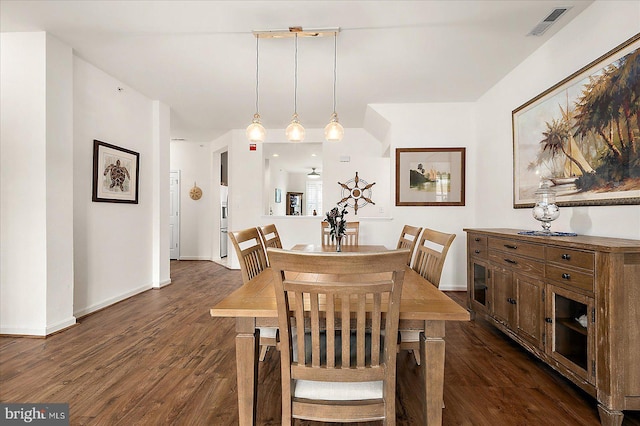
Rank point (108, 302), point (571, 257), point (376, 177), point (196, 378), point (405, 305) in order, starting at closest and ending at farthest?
1. point (405, 305)
2. point (571, 257)
3. point (196, 378)
4. point (108, 302)
5. point (376, 177)

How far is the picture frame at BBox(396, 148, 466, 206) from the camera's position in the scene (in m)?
4.13

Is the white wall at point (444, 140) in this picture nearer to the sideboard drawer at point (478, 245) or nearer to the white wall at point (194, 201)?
the sideboard drawer at point (478, 245)

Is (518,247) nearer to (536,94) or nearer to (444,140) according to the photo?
(536,94)

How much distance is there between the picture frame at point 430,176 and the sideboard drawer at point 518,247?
5.39 feet

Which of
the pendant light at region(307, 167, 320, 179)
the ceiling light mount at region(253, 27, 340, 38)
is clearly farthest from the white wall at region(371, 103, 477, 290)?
the pendant light at region(307, 167, 320, 179)

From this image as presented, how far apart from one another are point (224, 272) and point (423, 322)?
474 cm

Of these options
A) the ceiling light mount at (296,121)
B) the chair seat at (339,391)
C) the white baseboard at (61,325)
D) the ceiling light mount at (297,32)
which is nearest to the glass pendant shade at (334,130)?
the ceiling light mount at (296,121)

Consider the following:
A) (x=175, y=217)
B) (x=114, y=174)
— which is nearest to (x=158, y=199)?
(x=114, y=174)

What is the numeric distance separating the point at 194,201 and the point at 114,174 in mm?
3306

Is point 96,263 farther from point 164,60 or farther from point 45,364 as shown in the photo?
point 164,60

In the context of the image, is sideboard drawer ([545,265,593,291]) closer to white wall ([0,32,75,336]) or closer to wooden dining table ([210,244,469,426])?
wooden dining table ([210,244,469,426])

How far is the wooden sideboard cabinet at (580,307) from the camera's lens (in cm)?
147

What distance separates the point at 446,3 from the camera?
2.17 m

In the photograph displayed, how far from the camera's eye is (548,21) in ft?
7.71
